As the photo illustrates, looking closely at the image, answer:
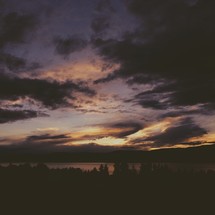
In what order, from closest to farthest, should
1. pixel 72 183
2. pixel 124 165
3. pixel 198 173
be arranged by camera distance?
pixel 72 183
pixel 198 173
pixel 124 165

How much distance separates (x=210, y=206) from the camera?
15672 mm

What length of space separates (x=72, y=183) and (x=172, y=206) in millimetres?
5329

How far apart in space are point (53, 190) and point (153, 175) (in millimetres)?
5757

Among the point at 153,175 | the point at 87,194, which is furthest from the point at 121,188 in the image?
the point at 153,175

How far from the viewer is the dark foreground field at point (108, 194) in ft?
50.4

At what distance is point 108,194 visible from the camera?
16.5 meters

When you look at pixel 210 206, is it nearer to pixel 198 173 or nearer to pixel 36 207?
pixel 198 173

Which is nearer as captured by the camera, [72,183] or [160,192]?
[160,192]

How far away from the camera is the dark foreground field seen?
50.4 ft

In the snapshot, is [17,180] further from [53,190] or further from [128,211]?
[128,211]

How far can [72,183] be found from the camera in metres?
17.9

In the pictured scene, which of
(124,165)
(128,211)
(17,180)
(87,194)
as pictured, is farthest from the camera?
(124,165)

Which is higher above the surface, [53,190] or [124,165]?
[124,165]

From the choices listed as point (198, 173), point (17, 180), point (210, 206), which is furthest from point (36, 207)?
point (198, 173)
